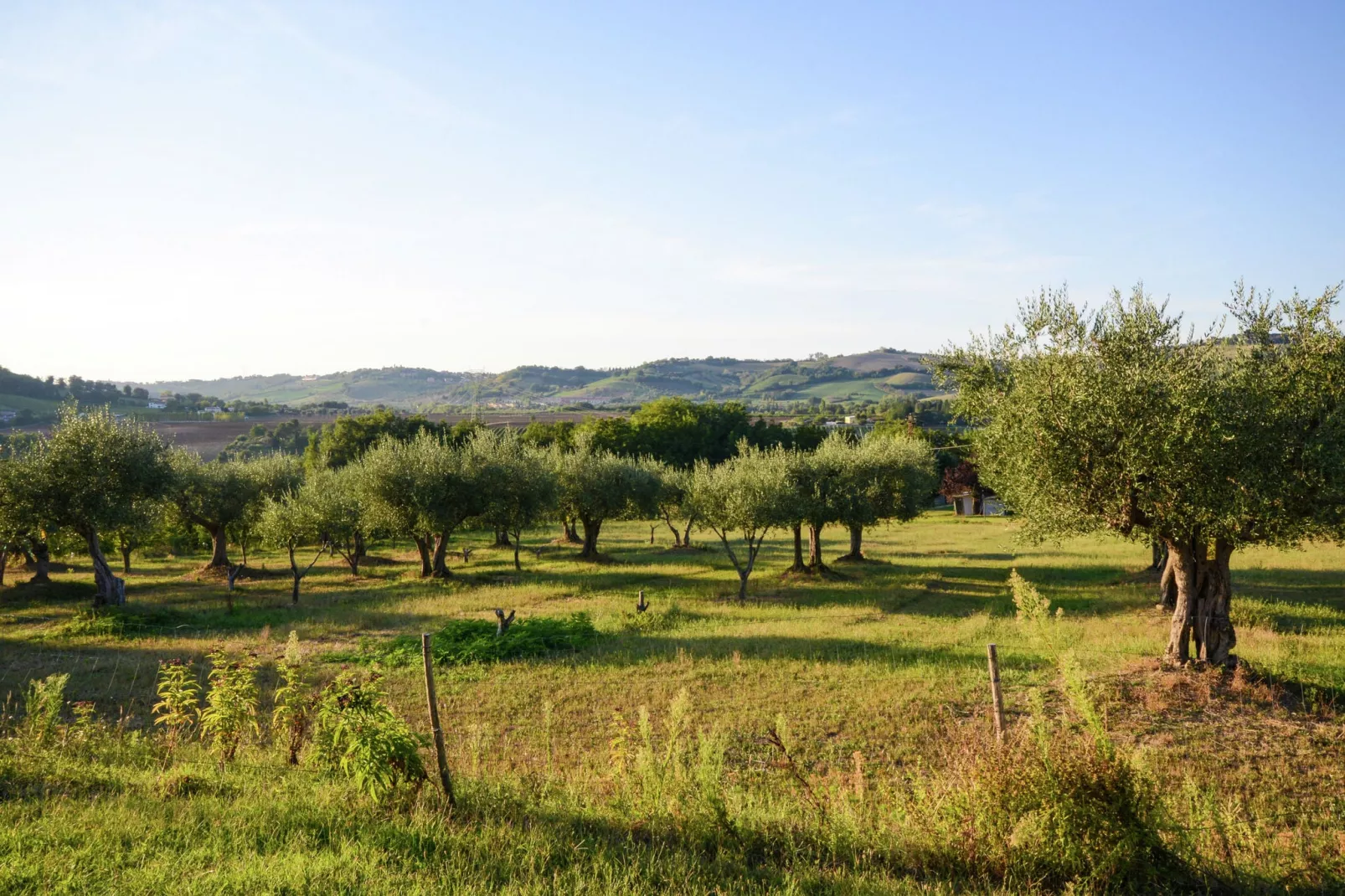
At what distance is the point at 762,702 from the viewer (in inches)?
619

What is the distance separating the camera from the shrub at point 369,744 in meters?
8.34

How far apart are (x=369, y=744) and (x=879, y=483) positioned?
1485 inches

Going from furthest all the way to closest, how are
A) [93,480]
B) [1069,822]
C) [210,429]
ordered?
[210,429] → [93,480] → [1069,822]

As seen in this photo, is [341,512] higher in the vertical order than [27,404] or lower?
lower

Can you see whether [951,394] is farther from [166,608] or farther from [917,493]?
[166,608]

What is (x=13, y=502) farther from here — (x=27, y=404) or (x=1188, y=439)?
(x=27, y=404)

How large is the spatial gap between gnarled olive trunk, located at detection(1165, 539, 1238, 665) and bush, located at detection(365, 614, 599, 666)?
50.2 feet

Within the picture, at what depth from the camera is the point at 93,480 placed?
30734mm

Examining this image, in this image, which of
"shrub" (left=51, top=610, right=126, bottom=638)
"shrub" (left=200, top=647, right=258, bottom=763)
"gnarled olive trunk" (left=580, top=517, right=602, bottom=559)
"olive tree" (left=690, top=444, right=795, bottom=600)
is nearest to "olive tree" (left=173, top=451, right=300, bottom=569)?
"shrub" (left=51, top=610, right=126, bottom=638)

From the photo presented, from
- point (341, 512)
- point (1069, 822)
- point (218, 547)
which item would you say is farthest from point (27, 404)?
point (1069, 822)

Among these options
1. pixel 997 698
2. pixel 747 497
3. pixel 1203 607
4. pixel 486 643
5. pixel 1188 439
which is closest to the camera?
pixel 997 698

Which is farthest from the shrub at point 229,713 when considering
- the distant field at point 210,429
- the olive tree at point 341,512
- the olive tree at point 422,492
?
the distant field at point 210,429

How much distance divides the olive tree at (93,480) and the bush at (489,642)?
17187 mm

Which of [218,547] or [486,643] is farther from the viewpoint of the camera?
[218,547]
